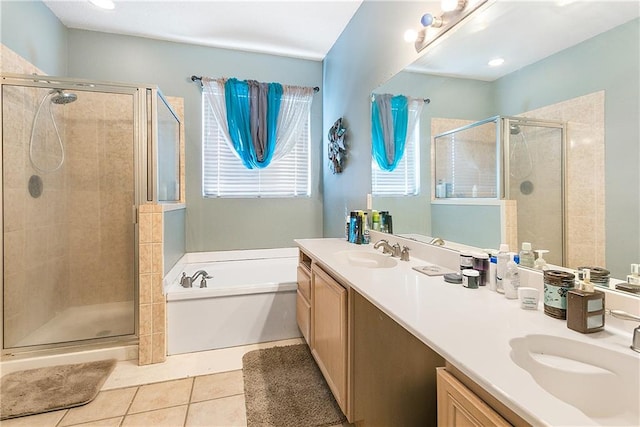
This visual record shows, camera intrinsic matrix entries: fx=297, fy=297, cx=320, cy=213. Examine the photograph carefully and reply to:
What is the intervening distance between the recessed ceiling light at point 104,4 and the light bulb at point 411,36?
90.5 inches

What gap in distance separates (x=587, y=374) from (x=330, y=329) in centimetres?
102

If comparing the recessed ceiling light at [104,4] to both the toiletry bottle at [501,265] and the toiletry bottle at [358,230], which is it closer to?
the toiletry bottle at [358,230]

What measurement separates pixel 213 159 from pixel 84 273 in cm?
148

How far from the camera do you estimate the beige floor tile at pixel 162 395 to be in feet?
5.24

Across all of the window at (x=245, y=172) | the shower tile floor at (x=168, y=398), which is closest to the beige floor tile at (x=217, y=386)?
the shower tile floor at (x=168, y=398)

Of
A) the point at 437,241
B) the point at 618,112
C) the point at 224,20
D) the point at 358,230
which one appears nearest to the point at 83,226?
the point at 224,20

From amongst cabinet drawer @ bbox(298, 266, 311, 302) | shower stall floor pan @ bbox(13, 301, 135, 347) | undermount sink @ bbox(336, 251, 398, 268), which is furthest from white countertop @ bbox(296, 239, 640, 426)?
shower stall floor pan @ bbox(13, 301, 135, 347)

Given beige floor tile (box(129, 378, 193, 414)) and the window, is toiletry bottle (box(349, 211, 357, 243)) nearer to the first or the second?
the window

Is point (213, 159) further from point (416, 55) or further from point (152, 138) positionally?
point (416, 55)

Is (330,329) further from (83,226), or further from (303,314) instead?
(83,226)

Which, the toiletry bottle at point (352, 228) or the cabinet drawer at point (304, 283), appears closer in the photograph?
the cabinet drawer at point (304, 283)

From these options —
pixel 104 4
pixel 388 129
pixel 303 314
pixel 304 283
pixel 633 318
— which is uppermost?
pixel 104 4

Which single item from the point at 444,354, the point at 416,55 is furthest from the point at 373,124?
the point at 444,354

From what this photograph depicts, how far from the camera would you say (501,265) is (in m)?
1.08
